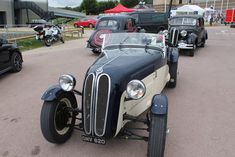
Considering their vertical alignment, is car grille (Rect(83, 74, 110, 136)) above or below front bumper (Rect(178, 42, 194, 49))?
below

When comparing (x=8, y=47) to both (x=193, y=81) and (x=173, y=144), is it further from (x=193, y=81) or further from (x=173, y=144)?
(x=173, y=144)

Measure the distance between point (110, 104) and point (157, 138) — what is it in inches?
28.8

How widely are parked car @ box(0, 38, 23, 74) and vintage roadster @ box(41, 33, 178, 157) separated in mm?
4451

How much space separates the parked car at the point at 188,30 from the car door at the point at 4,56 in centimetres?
706

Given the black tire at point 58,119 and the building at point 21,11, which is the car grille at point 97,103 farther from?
the building at point 21,11

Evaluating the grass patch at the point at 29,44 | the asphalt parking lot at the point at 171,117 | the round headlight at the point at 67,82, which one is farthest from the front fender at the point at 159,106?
the grass patch at the point at 29,44

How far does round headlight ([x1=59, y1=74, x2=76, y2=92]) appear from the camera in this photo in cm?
383

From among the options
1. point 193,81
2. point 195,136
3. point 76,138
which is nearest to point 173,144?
point 195,136

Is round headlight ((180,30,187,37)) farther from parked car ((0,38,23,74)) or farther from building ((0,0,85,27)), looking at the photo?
building ((0,0,85,27))

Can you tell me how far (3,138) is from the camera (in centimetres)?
423

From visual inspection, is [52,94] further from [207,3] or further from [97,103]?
[207,3]

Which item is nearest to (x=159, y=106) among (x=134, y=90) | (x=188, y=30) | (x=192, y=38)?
(x=134, y=90)

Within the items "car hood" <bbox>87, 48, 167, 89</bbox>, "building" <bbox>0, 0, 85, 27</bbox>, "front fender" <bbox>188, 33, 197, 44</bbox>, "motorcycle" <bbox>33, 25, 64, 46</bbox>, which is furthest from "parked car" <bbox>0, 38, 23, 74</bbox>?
"building" <bbox>0, 0, 85, 27</bbox>

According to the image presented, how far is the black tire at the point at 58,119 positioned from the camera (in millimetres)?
3697
